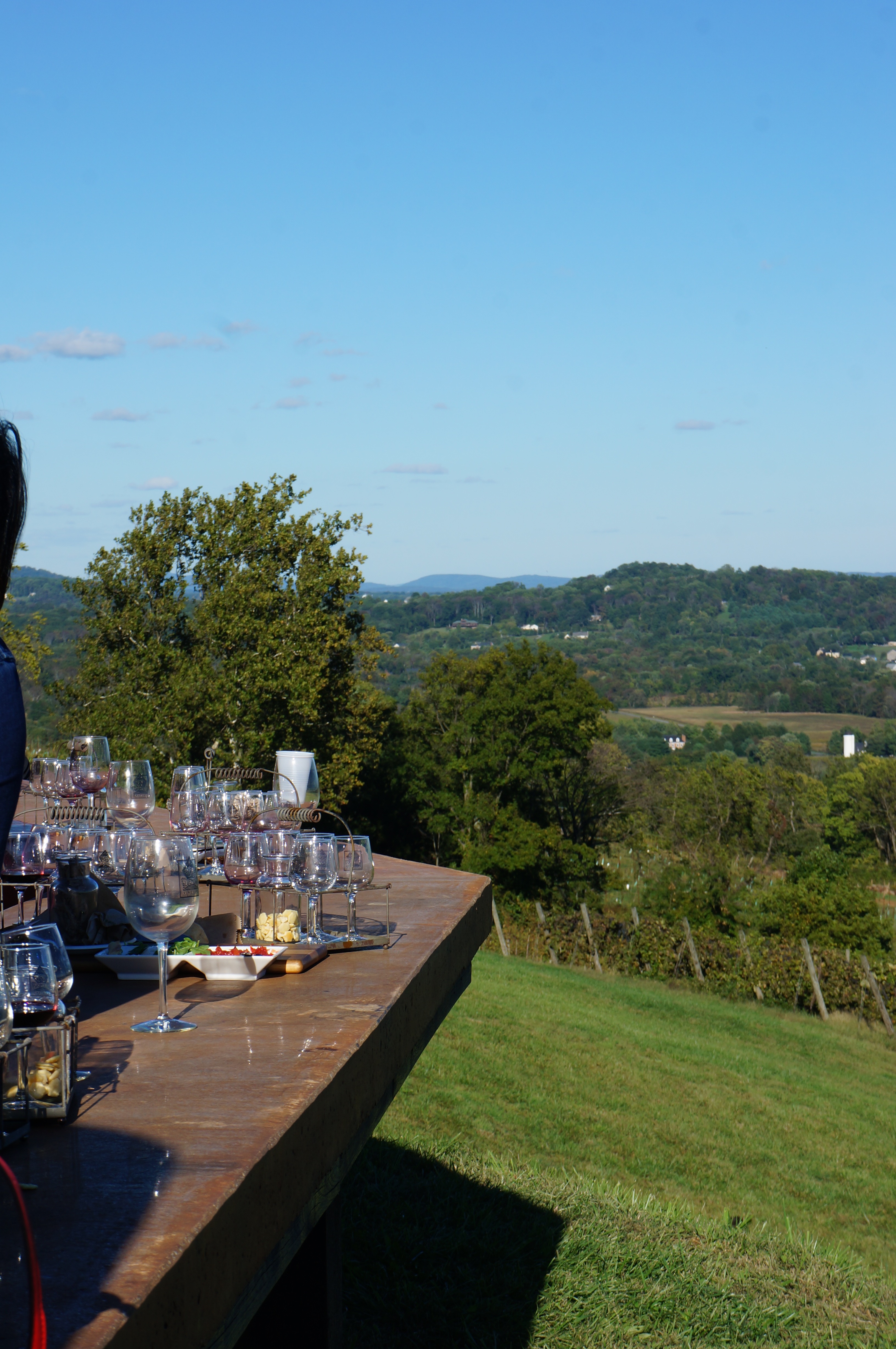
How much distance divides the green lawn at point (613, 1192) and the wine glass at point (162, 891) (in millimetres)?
2800

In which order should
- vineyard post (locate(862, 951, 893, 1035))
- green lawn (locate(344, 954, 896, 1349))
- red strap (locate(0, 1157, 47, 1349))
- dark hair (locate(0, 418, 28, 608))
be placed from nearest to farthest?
red strap (locate(0, 1157, 47, 1349)), dark hair (locate(0, 418, 28, 608)), green lawn (locate(344, 954, 896, 1349)), vineyard post (locate(862, 951, 893, 1035))

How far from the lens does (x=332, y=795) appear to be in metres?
25.0

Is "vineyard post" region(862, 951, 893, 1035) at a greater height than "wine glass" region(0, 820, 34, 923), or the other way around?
"wine glass" region(0, 820, 34, 923)

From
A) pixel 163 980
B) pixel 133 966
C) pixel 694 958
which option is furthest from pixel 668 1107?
pixel 694 958

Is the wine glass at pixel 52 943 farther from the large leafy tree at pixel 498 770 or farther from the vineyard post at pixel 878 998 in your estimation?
the large leafy tree at pixel 498 770

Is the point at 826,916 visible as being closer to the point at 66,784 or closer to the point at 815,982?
the point at 815,982

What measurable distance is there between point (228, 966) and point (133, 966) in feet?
0.64

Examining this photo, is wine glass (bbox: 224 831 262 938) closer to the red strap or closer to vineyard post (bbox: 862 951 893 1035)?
the red strap

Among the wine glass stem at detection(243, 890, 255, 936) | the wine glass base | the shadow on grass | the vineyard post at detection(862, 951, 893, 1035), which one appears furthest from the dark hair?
the vineyard post at detection(862, 951, 893, 1035)

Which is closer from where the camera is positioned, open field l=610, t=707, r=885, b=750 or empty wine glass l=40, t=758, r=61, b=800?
empty wine glass l=40, t=758, r=61, b=800

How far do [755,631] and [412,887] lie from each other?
13867cm

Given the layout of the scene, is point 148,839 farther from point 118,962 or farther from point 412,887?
point 412,887

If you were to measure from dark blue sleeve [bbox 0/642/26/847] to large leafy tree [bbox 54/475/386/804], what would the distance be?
2150 cm

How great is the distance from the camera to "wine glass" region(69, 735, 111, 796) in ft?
10.2
